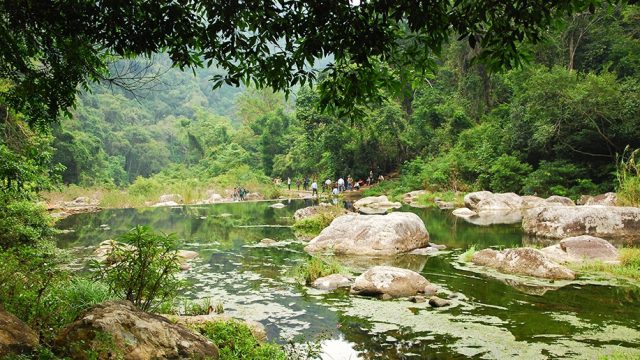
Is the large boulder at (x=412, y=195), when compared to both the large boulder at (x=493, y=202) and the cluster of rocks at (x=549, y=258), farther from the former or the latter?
the cluster of rocks at (x=549, y=258)

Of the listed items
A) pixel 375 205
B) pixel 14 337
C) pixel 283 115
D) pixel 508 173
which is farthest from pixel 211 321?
pixel 283 115

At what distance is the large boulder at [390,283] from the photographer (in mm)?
10023

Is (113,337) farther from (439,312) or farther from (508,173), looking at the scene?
(508,173)

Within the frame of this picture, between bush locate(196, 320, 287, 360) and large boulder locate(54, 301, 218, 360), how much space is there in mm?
441

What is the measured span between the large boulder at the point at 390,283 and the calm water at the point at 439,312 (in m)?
0.35

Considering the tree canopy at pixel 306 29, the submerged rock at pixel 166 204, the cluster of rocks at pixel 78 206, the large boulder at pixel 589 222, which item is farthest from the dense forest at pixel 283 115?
the submerged rock at pixel 166 204

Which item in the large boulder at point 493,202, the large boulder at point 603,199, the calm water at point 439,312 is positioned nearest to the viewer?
the calm water at point 439,312

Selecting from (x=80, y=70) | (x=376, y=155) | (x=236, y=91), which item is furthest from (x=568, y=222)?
(x=236, y=91)

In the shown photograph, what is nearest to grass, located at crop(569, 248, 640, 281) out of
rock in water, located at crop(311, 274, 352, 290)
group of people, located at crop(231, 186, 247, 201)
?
rock in water, located at crop(311, 274, 352, 290)

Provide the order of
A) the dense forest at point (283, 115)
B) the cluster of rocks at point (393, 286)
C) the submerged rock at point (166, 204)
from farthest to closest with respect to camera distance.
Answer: the submerged rock at point (166, 204) < the cluster of rocks at point (393, 286) < the dense forest at point (283, 115)

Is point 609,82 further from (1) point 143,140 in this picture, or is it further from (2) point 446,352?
(1) point 143,140

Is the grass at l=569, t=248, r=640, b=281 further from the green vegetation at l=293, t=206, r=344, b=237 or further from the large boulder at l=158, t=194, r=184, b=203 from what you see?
the large boulder at l=158, t=194, r=184, b=203

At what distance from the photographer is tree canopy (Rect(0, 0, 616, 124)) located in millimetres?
3793

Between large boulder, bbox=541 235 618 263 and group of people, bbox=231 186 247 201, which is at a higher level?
group of people, bbox=231 186 247 201
